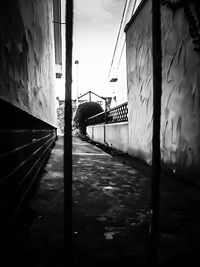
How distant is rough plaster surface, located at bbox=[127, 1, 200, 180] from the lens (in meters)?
2.55

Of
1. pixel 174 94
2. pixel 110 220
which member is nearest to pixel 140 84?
pixel 174 94

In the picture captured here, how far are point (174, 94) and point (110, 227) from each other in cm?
221

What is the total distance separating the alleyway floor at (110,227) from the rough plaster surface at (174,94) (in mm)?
594

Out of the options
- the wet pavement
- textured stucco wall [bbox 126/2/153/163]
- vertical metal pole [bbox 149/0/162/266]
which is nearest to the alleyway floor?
the wet pavement

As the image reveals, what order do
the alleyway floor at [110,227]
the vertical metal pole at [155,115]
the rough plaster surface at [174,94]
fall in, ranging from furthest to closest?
1. the rough plaster surface at [174,94]
2. the alleyway floor at [110,227]
3. the vertical metal pole at [155,115]

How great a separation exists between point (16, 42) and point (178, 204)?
181 cm

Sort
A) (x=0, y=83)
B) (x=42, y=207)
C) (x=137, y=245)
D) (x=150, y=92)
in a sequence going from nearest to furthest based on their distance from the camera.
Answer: (x=0, y=83) → (x=137, y=245) → (x=42, y=207) → (x=150, y=92)

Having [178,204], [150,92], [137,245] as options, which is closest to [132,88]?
[150,92]

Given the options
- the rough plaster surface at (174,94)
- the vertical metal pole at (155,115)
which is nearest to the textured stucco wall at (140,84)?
the rough plaster surface at (174,94)

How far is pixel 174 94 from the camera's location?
9.69ft

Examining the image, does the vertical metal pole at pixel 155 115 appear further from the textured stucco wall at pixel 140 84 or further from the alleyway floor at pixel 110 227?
the textured stucco wall at pixel 140 84

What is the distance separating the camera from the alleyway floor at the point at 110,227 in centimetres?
104

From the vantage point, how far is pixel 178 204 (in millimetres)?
1872

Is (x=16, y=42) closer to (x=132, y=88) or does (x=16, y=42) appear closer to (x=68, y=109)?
(x=68, y=109)
